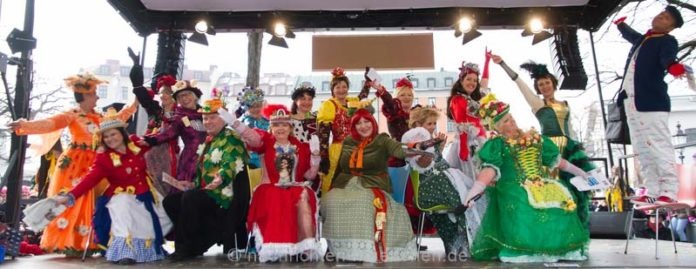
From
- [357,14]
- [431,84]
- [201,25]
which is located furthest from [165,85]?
[431,84]

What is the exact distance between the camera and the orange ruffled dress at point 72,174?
Answer: 174 inches

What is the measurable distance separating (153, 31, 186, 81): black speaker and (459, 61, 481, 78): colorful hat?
3782 millimetres

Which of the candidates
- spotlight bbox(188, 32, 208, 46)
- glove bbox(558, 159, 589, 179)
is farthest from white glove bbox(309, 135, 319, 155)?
spotlight bbox(188, 32, 208, 46)

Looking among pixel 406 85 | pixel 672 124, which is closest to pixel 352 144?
pixel 406 85

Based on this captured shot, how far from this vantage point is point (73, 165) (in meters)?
4.81

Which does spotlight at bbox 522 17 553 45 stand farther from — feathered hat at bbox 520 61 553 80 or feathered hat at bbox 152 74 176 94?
feathered hat at bbox 152 74 176 94

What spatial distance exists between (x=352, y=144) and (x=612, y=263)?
7.10ft

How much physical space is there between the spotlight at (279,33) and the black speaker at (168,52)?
1204mm

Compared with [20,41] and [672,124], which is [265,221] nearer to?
[20,41]

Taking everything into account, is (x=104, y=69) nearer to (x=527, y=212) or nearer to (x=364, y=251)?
(x=364, y=251)

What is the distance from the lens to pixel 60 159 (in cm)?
484

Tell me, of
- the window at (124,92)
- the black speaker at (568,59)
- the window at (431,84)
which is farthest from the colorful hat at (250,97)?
the window at (124,92)

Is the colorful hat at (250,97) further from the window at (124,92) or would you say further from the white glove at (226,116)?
the window at (124,92)

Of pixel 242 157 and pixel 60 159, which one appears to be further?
pixel 60 159
